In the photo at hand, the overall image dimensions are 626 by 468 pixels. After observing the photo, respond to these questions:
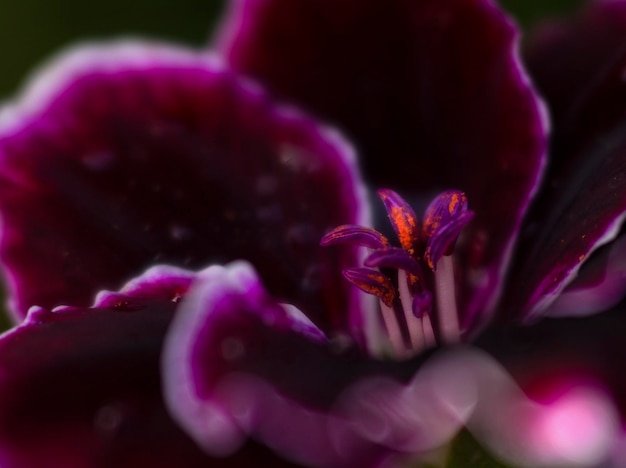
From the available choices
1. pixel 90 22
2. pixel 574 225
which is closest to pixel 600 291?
pixel 574 225

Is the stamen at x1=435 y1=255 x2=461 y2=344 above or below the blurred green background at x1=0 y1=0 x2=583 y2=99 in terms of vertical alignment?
above

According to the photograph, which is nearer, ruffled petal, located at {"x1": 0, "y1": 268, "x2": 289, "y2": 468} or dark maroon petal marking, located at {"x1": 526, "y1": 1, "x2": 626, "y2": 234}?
ruffled petal, located at {"x1": 0, "y1": 268, "x2": 289, "y2": 468}

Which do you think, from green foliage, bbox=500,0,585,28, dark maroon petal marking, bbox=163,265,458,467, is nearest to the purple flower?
dark maroon petal marking, bbox=163,265,458,467

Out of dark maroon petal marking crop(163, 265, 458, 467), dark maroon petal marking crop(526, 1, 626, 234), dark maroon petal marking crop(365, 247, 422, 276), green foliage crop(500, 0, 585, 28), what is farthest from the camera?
green foliage crop(500, 0, 585, 28)

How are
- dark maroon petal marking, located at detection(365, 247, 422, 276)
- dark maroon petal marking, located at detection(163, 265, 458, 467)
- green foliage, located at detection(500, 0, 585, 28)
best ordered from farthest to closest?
green foliage, located at detection(500, 0, 585, 28) < dark maroon petal marking, located at detection(365, 247, 422, 276) < dark maroon petal marking, located at detection(163, 265, 458, 467)

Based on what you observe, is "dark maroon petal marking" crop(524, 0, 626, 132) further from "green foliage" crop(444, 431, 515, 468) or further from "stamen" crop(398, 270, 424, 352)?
"green foliage" crop(444, 431, 515, 468)

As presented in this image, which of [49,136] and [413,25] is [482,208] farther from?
[49,136]

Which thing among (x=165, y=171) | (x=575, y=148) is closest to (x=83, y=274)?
(x=165, y=171)

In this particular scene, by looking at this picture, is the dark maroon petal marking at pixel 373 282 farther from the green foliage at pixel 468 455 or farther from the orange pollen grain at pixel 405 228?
the green foliage at pixel 468 455
